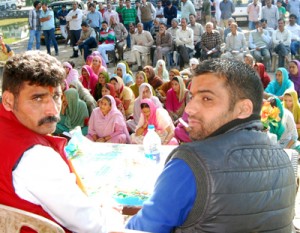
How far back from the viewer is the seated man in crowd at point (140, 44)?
10.7 m

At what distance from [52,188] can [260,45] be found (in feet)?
30.5

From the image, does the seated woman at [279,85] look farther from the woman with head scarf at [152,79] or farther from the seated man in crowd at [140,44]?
the seated man in crowd at [140,44]

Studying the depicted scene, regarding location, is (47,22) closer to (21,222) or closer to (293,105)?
(293,105)

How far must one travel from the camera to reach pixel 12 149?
155 cm

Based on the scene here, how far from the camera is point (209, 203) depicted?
1500mm

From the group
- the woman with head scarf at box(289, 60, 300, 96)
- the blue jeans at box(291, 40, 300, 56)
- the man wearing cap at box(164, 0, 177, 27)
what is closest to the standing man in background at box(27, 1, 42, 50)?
the man wearing cap at box(164, 0, 177, 27)

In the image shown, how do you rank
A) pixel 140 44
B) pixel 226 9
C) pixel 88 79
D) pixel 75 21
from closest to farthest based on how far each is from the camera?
pixel 88 79
pixel 140 44
pixel 75 21
pixel 226 9

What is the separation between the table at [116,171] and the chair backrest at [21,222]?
36.1 inches

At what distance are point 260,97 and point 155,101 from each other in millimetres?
3977

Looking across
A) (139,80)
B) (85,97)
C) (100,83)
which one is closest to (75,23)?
(100,83)

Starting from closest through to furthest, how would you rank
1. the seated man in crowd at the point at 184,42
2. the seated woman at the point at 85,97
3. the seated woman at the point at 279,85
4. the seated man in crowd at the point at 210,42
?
1. the seated woman at the point at 85,97
2. the seated woman at the point at 279,85
3. the seated man in crowd at the point at 210,42
4. the seated man in crowd at the point at 184,42

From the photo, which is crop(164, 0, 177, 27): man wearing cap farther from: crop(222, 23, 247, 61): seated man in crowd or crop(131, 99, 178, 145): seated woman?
crop(131, 99, 178, 145): seated woman

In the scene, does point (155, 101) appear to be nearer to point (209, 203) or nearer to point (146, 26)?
point (209, 203)

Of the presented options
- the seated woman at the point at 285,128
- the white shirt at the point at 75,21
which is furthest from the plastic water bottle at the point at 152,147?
the white shirt at the point at 75,21
